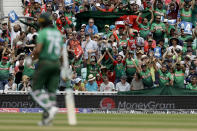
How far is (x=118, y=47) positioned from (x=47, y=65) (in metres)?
11.9

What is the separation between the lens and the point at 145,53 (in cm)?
2244

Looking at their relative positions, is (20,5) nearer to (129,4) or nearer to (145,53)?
(129,4)

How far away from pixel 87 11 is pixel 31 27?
9.16 feet

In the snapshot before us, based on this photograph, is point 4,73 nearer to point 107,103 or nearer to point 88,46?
point 88,46

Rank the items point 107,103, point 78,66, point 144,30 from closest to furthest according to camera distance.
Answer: point 107,103
point 78,66
point 144,30

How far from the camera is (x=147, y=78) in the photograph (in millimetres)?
20781

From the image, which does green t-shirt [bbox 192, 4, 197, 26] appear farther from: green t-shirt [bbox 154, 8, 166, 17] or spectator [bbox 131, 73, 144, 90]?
spectator [bbox 131, 73, 144, 90]

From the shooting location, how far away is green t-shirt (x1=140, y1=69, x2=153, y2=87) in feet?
67.9

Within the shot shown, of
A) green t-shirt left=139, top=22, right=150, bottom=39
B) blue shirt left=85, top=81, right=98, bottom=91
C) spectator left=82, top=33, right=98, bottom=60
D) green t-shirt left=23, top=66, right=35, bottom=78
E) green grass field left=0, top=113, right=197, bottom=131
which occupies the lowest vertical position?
green grass field left=0, top=113, right=197, bottom=131

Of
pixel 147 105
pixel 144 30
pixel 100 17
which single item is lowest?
pixel 147 105

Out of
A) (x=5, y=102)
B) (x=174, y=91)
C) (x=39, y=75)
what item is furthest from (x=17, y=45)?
(x=39, y=75)

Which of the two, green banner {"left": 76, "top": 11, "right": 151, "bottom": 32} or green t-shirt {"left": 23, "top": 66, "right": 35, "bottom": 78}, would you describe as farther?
green banner {"left": 76, "top": 11, "right": 151, "bottom": 32}

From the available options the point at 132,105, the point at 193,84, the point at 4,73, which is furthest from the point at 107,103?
the point at 4,73

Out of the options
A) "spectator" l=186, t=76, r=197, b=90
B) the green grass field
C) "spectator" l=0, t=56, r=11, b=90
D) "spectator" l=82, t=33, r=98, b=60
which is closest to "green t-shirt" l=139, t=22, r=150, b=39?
"spectator" l=82, t=33, r=98, b=60
